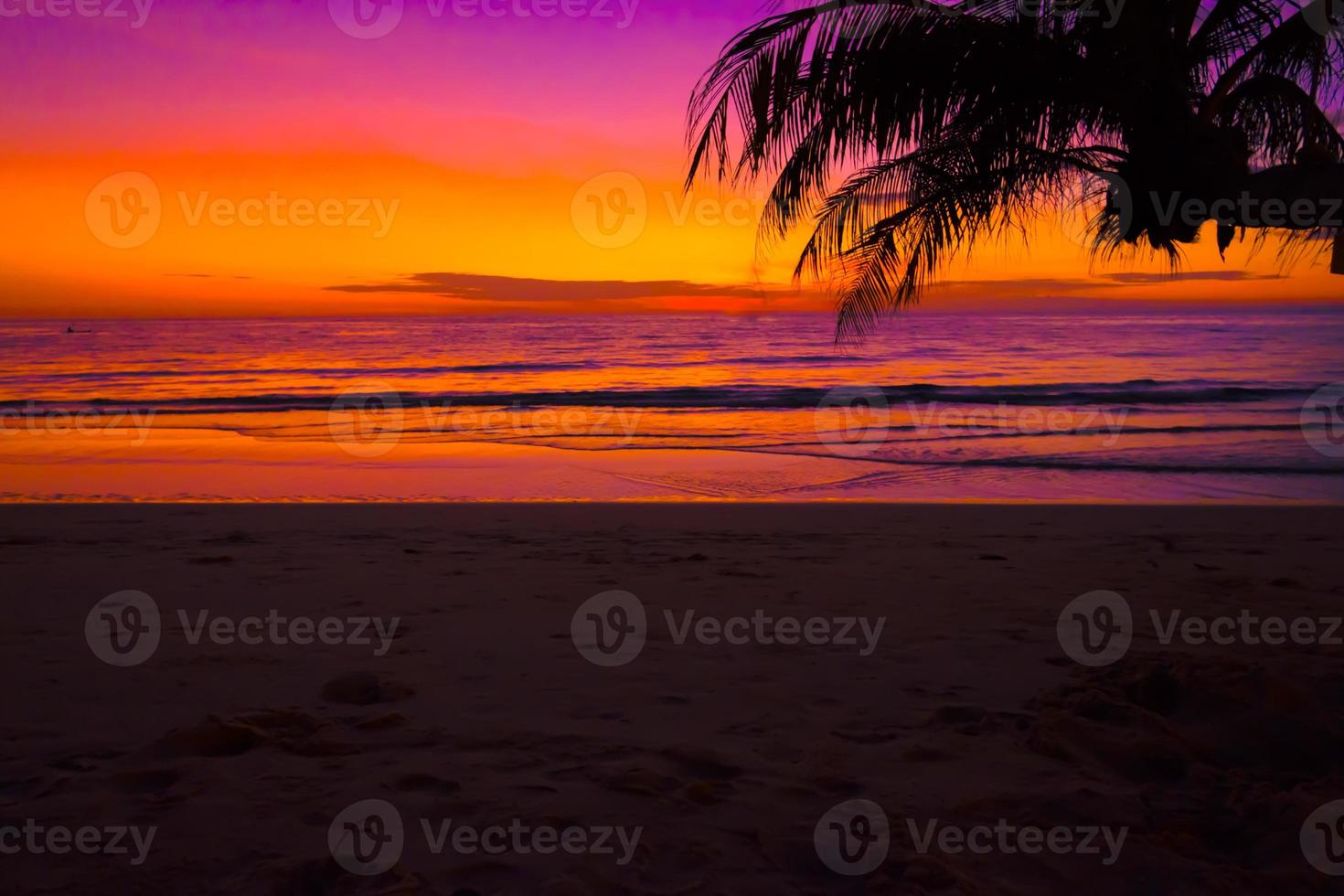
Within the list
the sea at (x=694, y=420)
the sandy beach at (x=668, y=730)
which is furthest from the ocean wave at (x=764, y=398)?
the sandy beach at (x=668, y=730)

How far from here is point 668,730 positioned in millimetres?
3373

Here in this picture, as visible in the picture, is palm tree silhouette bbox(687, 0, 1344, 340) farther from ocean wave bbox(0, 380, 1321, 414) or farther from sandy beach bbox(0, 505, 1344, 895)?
ocean wave bbox(0, 380, 1321, 414)

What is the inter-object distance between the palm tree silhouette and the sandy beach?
2.02 meters

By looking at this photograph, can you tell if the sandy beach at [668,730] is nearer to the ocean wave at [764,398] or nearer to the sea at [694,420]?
the sea at [694,420]

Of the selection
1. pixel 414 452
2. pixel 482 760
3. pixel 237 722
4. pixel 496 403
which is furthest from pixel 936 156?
pixel 496 403

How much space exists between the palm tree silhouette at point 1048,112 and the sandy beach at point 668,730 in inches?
79.5

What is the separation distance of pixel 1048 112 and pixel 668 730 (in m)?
3.51

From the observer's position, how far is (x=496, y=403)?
2144 cm

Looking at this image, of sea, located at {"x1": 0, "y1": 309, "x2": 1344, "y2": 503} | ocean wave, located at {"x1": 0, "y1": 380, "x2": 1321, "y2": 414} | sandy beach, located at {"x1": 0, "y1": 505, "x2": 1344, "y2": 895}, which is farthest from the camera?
ocean wave, located at {"x1": 0, "y1": 380, "x2": 1321, "y2": 414}

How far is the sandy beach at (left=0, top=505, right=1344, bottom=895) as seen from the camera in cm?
249

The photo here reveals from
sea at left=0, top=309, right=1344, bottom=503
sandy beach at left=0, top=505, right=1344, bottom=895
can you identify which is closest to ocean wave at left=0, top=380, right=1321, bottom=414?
sea at left=0, top=309, right=1344, bottom=503

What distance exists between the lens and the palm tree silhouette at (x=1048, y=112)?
3.81 m

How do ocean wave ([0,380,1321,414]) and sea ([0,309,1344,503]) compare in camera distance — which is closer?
sea ([0,309,1344,503])

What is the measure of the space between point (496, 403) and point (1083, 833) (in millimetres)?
19716
